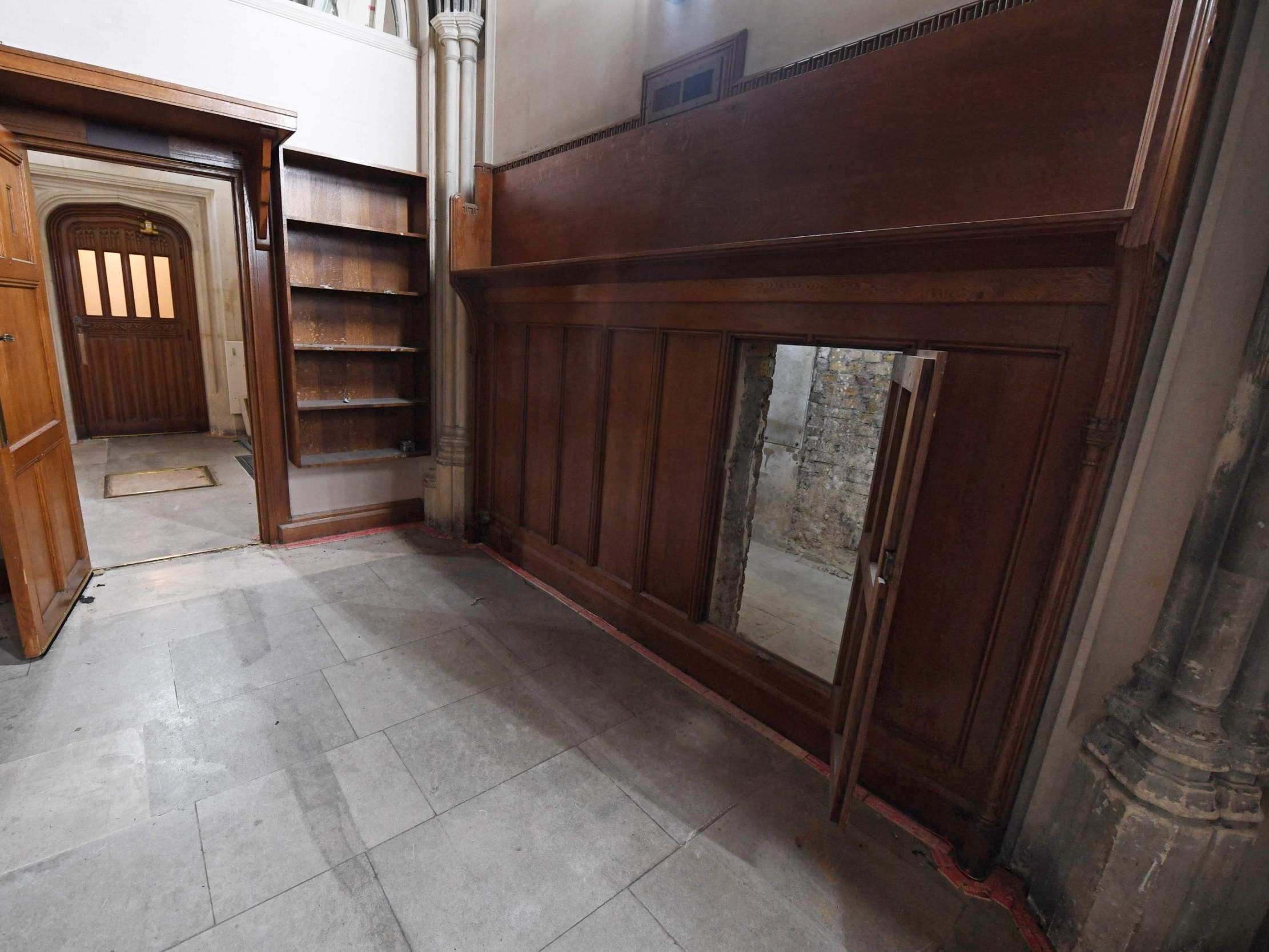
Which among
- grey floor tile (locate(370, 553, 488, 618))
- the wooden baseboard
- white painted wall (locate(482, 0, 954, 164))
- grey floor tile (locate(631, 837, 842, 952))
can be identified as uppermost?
white painted wall (locate(482, 0, 954, 164))

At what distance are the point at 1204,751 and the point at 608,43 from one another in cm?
371

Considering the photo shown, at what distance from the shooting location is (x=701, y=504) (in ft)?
8.91

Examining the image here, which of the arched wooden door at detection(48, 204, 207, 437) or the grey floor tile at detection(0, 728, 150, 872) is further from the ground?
the arched wooden door at detection(48, 204, 207, 437)

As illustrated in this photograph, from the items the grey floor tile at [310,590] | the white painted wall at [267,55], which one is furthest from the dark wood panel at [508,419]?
the white painted wall at [267,55]

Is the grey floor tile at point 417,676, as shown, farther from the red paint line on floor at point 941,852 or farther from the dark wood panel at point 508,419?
the dark wood panel at point 508,419

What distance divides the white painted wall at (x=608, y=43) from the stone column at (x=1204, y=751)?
→ 167cm

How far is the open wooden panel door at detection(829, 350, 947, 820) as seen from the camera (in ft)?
4.98

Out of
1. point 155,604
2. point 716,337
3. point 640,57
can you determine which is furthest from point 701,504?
point 155,604

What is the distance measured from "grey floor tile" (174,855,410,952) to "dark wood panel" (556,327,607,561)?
1.96m

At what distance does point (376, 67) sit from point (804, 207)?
3336mm

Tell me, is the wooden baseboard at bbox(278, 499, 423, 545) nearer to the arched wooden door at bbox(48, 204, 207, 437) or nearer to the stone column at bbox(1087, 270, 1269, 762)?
the stone column at bbox(1087, 270, 1269, 762)

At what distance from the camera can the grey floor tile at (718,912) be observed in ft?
5.31

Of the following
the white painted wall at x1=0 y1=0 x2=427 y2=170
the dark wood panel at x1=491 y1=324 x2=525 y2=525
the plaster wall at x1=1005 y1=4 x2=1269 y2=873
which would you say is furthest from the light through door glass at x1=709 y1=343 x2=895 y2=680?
the white painted wall at x1=0 y1=0 x2=427 y2=170

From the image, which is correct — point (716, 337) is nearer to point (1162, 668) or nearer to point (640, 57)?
point (640, 57)
